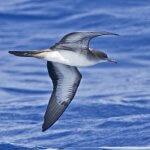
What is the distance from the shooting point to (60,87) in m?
12.5

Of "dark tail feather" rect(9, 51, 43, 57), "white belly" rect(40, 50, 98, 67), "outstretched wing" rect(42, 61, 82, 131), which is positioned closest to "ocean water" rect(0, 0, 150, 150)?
"outstretched wing" rect(42, 61, 82, 131)

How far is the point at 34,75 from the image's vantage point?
61.5ft

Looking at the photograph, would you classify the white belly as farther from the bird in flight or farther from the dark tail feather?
the dark tail feather

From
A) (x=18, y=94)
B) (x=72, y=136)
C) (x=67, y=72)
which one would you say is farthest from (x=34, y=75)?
(x=67, y=72)

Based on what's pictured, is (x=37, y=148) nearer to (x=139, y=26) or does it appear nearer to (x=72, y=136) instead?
(x=72, y=136)

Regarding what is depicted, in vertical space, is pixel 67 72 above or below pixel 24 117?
above

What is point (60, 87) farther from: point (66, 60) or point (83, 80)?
point (83, 80)

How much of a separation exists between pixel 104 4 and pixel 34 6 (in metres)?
1.95

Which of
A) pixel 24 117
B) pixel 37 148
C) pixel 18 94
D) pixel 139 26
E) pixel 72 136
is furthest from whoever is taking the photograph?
pixel 139 26

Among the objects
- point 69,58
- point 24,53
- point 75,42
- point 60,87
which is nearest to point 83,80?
point 60,87

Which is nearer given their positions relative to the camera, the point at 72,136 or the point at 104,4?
the point at 72,136

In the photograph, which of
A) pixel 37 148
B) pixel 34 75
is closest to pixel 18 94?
pixel 34 75

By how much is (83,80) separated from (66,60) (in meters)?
7.17

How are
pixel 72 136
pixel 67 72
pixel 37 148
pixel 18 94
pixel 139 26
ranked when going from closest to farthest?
1. pixel 67 72
2. pixel 37 148
3. pixel 72 136
4. pixel 18 94
5. pixel 139 26
